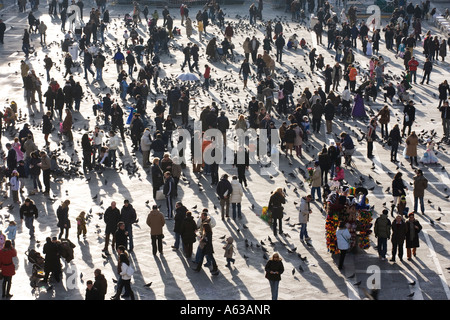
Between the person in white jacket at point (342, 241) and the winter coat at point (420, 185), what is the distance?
142 inches

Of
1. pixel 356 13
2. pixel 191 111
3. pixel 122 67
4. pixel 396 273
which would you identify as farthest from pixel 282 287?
pixel 356 13

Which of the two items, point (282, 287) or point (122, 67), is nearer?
point (282, 287)

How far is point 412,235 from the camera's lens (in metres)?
19.5

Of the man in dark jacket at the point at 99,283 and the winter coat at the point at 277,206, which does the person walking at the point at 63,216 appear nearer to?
the man in dark jacket at the point at 99,283

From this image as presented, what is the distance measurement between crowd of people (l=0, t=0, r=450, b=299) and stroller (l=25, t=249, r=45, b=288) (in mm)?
380

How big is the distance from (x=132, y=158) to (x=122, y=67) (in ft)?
37.4

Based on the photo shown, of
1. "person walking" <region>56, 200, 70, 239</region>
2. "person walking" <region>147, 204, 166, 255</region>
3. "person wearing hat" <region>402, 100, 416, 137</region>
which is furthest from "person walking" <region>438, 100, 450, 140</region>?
"person walking" <region>56, 200, 70, 239</region>

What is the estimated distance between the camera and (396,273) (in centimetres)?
1919

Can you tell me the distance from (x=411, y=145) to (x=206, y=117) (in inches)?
253

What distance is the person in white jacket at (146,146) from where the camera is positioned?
25.3 metres

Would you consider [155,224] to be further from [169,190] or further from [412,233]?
[412,233]

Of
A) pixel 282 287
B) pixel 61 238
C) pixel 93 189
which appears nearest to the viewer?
pixel 282 287

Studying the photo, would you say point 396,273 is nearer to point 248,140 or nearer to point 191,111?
point 248,140

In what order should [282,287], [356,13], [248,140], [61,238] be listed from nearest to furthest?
1. [282,287]
2. [61,238]
3. [248,140]
4. [356,13]
